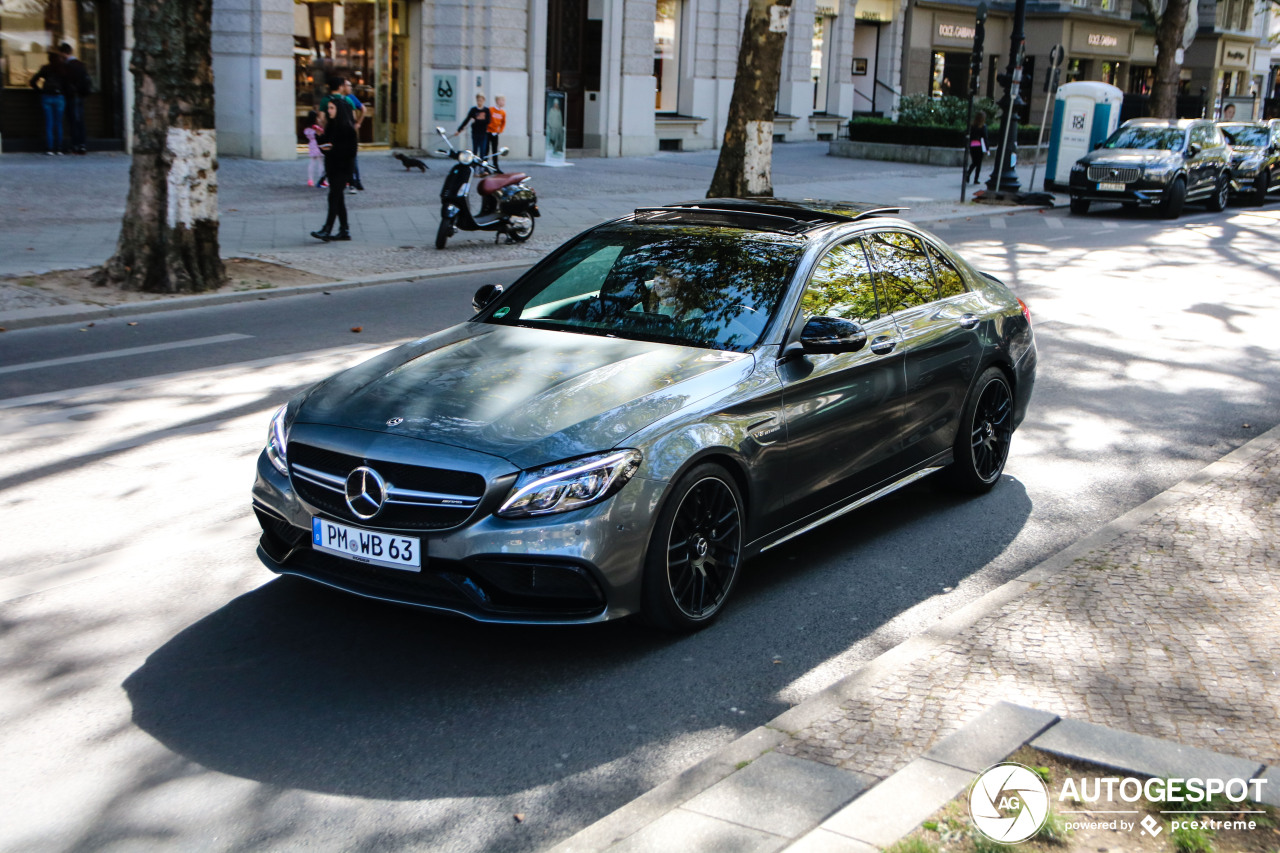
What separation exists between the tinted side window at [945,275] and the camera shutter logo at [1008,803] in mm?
3680

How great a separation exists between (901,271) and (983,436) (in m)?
1.13

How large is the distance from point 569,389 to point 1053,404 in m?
5.56

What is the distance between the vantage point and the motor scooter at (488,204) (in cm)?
1681

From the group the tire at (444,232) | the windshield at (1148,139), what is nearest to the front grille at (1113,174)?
the windshield at (1148,139)

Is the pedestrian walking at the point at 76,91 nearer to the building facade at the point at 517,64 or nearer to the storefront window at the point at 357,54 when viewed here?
the building facade at the point at 517,64

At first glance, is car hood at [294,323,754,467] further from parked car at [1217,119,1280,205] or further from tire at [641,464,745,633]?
parked car at [1217,119,1280,205]

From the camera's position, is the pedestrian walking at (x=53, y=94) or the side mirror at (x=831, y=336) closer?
the side mirror at (x=831, y=336)

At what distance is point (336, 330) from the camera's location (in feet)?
37.7

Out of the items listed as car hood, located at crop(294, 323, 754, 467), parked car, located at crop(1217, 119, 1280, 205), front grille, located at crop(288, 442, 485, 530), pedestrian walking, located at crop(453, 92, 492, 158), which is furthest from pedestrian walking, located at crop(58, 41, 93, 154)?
parked car, located at crop(1217, 119, 1280, 205)

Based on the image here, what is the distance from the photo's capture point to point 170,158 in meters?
12.6

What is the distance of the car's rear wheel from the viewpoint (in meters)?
29.2

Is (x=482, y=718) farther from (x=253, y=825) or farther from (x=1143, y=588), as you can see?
(x=1143, y=588)

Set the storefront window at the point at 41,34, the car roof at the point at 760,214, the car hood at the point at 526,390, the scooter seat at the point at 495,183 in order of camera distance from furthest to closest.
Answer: the storefront window at the point at 41,34
the scooter seat at the point at 495,183
the car roof at the point at 760,214
the car hood at the point at 526,390

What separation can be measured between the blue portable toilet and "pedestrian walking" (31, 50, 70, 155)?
2013cm
